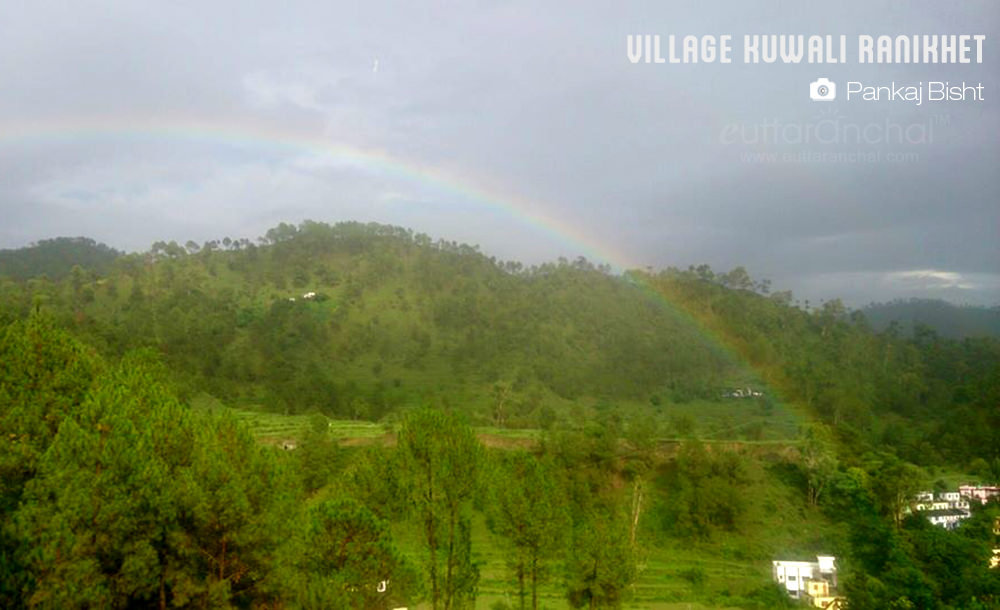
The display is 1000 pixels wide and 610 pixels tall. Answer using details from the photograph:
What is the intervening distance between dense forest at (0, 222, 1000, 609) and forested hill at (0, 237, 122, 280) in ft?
1.88

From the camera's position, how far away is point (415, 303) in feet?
201

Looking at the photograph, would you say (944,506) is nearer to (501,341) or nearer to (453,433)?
(453,433)

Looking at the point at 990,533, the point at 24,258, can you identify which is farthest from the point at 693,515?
the point at 24,258

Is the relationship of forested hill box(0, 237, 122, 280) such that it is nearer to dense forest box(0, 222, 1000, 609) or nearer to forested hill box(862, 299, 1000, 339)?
dense forest box(0, 222, 1000, 609)

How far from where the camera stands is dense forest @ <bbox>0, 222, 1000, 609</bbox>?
27.6ft

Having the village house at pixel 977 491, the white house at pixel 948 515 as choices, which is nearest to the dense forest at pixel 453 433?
the village house at pixel 977 491

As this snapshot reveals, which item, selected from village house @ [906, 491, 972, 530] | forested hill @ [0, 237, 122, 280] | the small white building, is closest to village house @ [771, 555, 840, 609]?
village house @ [906, 491, 972, 530]

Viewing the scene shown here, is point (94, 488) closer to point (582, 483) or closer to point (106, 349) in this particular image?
point (582, 483)

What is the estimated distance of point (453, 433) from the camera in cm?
1257

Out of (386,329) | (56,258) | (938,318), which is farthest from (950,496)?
(56,258)

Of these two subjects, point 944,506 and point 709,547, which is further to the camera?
point 709,547

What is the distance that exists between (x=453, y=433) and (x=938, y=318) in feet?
316

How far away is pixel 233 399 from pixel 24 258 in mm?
54175

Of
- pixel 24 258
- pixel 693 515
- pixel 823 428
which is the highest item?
pixel 24 258
